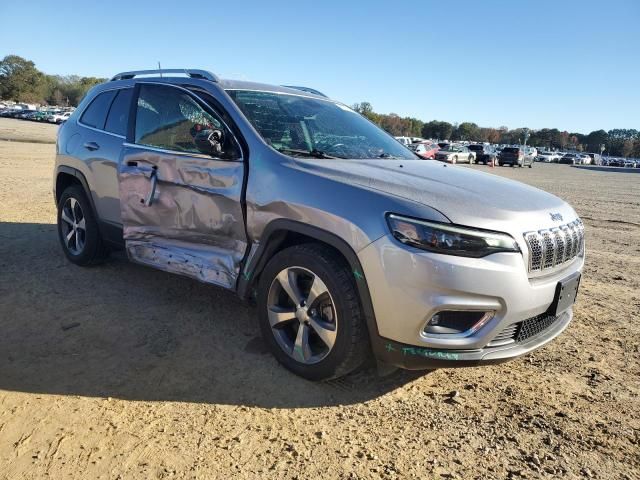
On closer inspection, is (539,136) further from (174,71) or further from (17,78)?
(174,71)

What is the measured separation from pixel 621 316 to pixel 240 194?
12.0 ft

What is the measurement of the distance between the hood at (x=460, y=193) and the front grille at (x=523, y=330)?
542 mm

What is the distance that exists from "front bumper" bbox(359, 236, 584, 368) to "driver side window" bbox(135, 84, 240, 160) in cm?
146

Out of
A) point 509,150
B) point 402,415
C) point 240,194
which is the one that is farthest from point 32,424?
point 509,150

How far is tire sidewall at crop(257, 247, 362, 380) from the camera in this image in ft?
9.50

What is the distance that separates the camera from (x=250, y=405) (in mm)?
2943

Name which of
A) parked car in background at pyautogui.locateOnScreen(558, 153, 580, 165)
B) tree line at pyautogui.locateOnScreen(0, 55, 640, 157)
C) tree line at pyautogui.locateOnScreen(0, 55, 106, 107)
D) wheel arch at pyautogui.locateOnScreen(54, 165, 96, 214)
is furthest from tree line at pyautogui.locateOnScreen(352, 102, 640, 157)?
wheel arch at pyautogui.locateOnScreen(54, 165, 96, 214)

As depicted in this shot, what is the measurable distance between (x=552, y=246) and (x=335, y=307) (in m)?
1.33

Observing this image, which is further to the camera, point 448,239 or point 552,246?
point 552,246

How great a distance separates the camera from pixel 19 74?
112m

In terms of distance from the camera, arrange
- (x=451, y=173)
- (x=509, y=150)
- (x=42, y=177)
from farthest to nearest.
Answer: (x=509, y=150) → (x=42, y=177) → (x=451, y=173)

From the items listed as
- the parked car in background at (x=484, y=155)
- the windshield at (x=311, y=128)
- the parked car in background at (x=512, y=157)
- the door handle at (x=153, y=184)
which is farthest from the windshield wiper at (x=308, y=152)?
the parked car in background at (x=512, y=157)

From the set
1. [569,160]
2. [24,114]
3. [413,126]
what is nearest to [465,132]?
[413,126]

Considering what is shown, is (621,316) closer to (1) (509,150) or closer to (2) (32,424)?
(2) (32,424)
